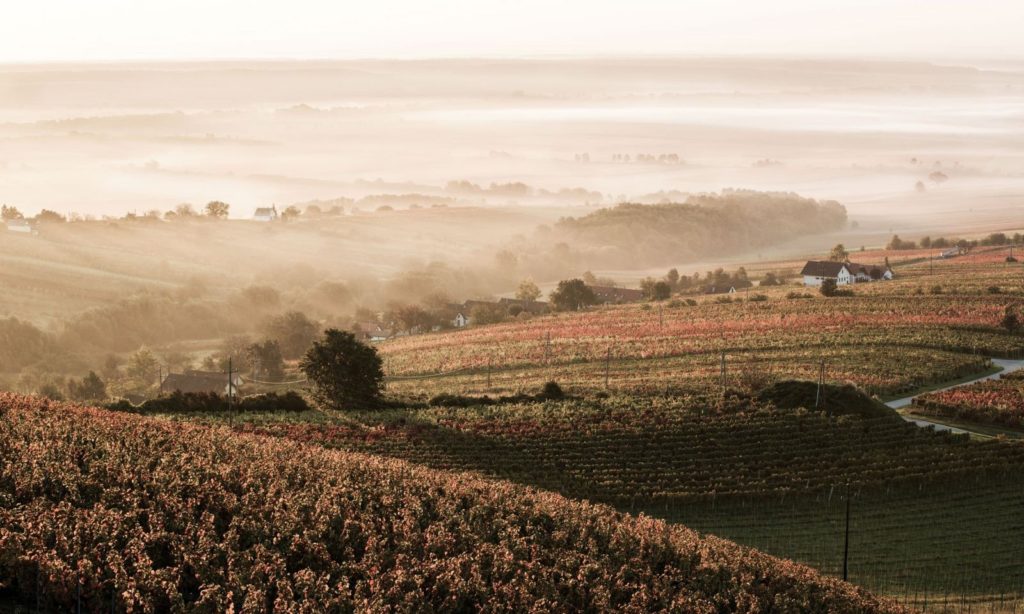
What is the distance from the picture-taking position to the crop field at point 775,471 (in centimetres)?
3469

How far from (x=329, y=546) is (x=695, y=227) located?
137 m

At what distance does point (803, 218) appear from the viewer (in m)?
181

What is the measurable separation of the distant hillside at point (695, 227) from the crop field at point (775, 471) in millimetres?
99913

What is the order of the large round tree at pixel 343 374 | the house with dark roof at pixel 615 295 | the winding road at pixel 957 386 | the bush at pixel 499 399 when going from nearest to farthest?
1. the winding road at pixel 957 386
2. the bush at pixel 499 399
3. the large round tree at pixel 343 374
4. the house with dark roof at pixel 615 295

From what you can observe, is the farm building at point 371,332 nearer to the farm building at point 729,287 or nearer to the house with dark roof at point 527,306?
the house with dark roof at point 527,306

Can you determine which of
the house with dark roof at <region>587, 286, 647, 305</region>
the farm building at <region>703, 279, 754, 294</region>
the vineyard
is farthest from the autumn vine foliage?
the farm building at <region>703, 279, 754, 294</region>

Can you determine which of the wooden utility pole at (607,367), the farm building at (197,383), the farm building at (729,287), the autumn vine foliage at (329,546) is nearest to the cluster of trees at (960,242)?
the farm building at (729,287)

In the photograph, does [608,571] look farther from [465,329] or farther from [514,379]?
[465,329]

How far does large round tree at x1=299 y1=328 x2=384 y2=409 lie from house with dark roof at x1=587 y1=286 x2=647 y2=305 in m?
51.0

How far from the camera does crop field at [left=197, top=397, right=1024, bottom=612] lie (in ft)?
114

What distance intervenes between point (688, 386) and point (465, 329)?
128 ft

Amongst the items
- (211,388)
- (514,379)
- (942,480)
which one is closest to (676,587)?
(942,480)

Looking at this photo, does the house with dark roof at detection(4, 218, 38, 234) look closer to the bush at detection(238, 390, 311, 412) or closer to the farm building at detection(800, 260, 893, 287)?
the bush at detection(238, 390, 311, 412)

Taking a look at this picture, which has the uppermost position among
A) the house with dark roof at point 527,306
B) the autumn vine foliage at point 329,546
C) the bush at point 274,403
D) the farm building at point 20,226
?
the farm building at point 20,226
